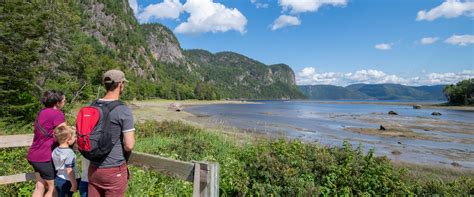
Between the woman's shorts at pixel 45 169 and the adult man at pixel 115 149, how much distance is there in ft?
5.11

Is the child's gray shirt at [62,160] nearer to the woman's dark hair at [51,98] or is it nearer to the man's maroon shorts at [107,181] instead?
the woman's dark hair at [51,98]

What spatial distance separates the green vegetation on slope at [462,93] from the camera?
99.5 metres

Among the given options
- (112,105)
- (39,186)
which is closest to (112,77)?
(112,105)

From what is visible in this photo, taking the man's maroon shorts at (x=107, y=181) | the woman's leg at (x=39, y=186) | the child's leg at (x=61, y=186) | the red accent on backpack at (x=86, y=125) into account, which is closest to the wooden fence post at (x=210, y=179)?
the man's maroon shorts at (x=107, y=181)

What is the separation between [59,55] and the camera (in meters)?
20.8

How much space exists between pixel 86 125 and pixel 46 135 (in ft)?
6.05

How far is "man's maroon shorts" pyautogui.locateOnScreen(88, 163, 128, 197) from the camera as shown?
3.68m

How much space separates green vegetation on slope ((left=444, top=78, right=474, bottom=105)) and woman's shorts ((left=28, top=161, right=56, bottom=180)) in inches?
A: 4602

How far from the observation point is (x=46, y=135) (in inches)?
191

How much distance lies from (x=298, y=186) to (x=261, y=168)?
0.86 m

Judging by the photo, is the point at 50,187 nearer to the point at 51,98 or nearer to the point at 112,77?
the point at 51,98

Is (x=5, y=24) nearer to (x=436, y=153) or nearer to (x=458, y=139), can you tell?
(x=436, y=153)

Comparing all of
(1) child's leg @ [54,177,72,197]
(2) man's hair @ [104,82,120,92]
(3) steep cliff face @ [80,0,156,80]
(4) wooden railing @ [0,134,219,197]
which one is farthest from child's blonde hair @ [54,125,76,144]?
(3) steep cliff face @ [80,0,156,80]

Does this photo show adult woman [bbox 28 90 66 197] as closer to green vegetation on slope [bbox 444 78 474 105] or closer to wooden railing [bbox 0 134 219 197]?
wooden railing [bbox 0 134 219 197]
